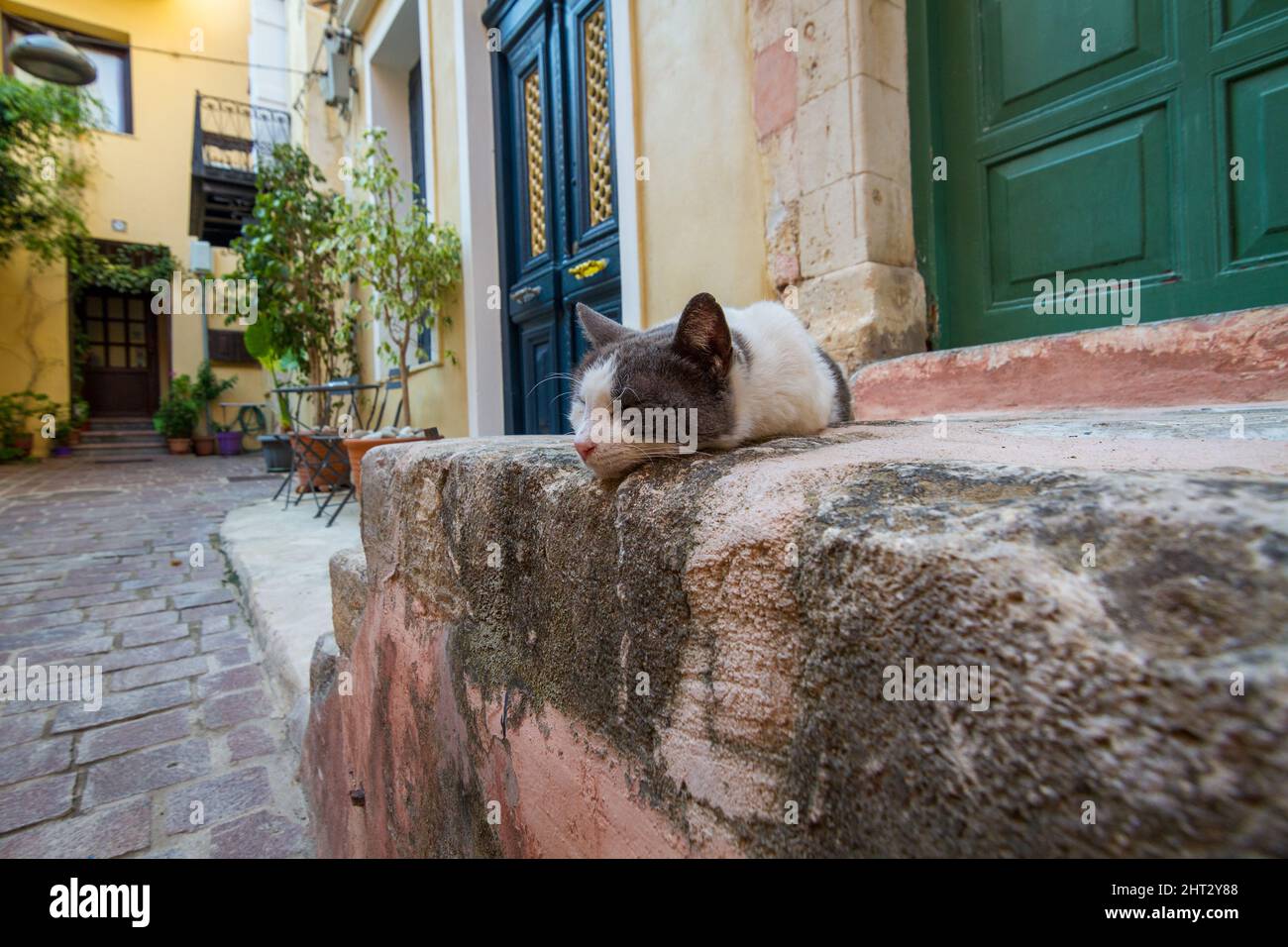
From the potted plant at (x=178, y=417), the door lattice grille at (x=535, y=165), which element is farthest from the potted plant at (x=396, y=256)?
the potted plant at (x=178, y=417)

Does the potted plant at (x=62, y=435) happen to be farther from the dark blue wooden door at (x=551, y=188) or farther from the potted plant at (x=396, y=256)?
the dark blue wooden door at (x=551, y=188)

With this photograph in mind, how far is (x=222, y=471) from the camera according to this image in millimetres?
10477

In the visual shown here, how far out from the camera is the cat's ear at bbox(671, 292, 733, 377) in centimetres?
102

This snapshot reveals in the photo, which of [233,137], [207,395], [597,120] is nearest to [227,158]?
[233,137]

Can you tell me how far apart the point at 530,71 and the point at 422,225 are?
145 cm

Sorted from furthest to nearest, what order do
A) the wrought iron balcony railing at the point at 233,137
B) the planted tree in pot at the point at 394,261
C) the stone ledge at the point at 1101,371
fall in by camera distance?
the wrought iron balcony railing at the point at 233,137, the planted tree in pot at the point at 394,261, the stone ledge at the point at 1101,371

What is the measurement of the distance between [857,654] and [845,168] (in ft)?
8.03

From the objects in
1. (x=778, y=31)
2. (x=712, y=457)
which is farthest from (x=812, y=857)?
(x=778, y=31)

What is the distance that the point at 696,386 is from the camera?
1.06 meters

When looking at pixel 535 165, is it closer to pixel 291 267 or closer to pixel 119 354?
pixel 291 267

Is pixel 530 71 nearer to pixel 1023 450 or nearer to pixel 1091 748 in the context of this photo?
pixel 1023 450

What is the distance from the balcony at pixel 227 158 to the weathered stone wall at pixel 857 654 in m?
10.2

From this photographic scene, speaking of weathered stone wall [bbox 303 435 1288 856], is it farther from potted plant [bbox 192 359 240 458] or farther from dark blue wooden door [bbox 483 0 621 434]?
potted plant [bbox 192 359 240 458]

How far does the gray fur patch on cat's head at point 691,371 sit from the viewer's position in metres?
1.03
